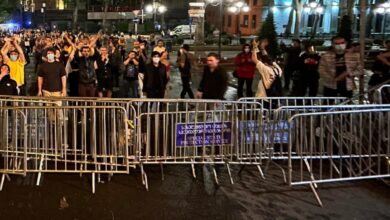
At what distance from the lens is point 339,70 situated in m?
11.6

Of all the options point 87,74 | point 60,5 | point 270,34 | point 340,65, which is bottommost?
point 87,74

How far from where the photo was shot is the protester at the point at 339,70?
37.3ft

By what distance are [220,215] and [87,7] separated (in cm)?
9112

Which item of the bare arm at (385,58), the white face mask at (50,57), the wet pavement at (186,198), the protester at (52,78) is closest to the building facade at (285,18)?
the bare arm at (385,58)

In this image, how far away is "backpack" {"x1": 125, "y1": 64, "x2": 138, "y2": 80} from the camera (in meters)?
13.2

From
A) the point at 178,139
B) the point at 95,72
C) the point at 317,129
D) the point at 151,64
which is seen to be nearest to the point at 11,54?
the point at 95,72

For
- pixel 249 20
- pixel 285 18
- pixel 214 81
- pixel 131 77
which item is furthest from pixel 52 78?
pixel 285 18

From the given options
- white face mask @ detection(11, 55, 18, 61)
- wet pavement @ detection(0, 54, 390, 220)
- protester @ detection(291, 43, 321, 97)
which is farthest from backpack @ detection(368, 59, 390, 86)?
white face mask @ detection(11, 55, 18, 61)

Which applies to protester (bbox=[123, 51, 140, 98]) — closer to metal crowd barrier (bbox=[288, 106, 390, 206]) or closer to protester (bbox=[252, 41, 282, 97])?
protester (bbox=[252, 41, 282, 97])

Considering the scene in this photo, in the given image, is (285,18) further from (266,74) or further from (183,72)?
(266,74)

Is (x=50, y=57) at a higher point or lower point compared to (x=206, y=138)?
higher

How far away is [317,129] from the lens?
8.02m

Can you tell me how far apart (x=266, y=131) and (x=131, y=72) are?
20.0ft

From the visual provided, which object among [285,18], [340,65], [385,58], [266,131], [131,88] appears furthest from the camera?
[285,18]
